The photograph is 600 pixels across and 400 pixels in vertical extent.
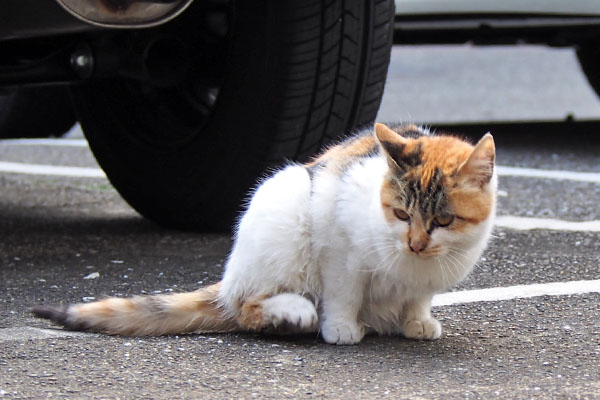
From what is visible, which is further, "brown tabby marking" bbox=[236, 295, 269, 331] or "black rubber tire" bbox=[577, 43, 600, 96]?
"black rubber tire" bbox=[577, 43, 600, 96]

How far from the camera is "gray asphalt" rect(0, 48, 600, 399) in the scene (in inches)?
103

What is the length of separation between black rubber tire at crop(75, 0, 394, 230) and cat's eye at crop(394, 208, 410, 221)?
3.97 feet

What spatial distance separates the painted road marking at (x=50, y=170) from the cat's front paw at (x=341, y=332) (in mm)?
3180

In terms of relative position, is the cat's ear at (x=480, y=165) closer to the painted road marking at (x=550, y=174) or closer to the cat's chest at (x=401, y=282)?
the cat's chest at (x=401, y=282)

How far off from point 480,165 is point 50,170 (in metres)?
3.82

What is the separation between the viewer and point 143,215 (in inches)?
184

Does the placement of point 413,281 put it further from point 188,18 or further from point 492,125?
point 492,125

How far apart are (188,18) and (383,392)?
6.90 feet

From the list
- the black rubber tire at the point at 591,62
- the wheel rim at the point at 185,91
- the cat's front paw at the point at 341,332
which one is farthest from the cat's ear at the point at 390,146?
the black rubber tire at the point at 591,62

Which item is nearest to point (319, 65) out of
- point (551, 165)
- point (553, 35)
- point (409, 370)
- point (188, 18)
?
point (188, 18)

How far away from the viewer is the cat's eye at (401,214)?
2.86 meters

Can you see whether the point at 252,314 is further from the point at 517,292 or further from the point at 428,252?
the point at 517,292

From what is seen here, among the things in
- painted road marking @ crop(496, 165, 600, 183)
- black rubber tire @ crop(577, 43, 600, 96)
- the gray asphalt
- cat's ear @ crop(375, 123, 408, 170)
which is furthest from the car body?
black rubber tire @ crop(577, 43, 600, 96)

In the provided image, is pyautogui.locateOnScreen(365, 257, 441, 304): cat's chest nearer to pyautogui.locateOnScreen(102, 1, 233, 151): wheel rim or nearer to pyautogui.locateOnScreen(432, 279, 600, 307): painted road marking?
pyautogui.locateOnScreen(432, 279, 600, 307): painted road marking
